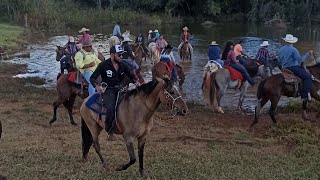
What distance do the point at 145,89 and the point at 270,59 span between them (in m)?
10.6

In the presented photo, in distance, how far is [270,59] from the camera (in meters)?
17.3

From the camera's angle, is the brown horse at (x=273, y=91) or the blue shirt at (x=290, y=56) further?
the brown horse at (x=273, y=91)

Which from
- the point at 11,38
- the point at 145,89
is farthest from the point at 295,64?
the point at 11,38

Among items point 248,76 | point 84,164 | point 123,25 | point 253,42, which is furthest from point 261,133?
point 123,25

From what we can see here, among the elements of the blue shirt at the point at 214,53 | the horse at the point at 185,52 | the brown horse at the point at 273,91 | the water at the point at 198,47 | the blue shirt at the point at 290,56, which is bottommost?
the water at the point at 198,47

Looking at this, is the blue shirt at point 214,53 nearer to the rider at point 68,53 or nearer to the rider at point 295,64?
the rider at point 295,64

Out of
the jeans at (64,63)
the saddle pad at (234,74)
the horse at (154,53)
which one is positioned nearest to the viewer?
the saddle pad at (234,74)

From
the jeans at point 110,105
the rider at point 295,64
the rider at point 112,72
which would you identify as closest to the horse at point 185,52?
the rider at point 295,64

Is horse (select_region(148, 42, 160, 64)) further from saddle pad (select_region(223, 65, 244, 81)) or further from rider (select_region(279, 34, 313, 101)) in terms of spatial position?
rider (select_region(279, 34, 313, 101))

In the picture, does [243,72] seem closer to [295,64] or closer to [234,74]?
[234,74]

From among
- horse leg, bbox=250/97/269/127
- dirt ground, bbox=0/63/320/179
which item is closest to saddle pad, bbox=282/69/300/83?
horse leg, bbox=250/97/269/127

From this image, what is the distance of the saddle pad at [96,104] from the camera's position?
8320 millimetres

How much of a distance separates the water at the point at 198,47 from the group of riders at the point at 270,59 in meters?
1.48

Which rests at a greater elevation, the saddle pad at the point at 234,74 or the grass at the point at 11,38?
the saddle pad at the point at 234,74
